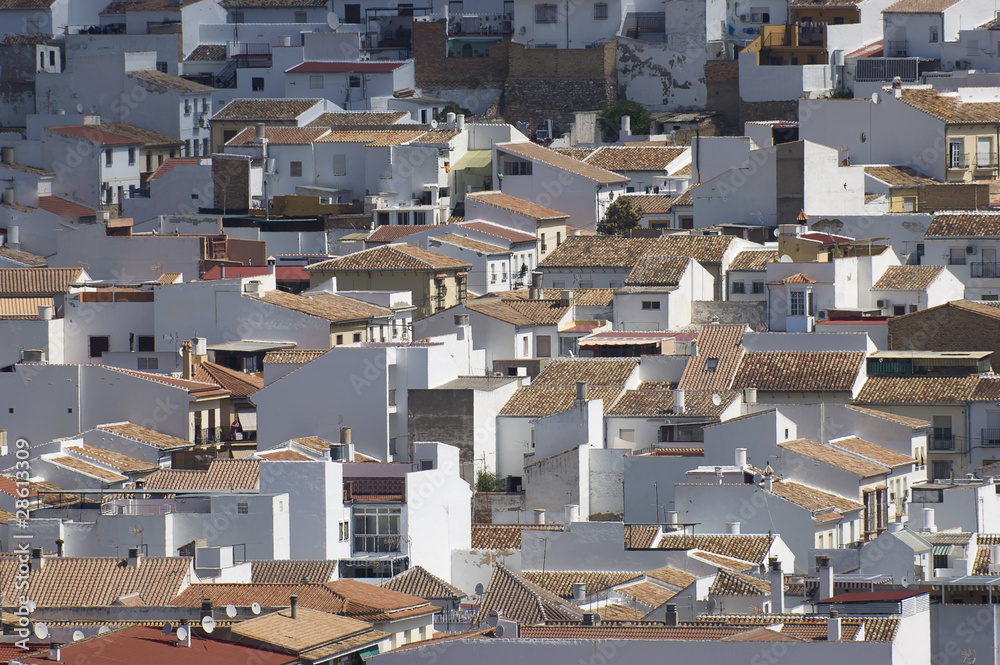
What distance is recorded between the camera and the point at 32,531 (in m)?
40.4

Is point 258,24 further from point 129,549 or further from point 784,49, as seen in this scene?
point 129,549

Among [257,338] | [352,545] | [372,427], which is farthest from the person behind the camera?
[257,338]

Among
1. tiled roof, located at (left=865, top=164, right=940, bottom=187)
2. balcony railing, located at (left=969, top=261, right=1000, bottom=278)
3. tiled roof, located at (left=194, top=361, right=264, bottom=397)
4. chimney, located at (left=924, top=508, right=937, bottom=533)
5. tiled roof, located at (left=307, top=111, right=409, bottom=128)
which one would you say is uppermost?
tiled roof, located at (left=307, top=111, right=409, bottom=128)

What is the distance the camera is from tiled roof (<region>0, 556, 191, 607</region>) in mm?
35625

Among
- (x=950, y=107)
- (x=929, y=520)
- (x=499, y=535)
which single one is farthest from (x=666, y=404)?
(x=950, y=107)

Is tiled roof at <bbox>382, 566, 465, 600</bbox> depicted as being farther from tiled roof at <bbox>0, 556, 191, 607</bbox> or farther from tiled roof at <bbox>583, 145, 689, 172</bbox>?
tiled roof at <bbox>583, 145, 689, 172</bbox>

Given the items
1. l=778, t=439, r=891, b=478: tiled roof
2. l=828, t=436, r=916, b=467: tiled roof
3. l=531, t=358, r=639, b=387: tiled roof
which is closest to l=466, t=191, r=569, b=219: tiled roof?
l=531, t=358, r=639, b=387: tiled roof

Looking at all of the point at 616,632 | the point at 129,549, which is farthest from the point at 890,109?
the point at 616,632

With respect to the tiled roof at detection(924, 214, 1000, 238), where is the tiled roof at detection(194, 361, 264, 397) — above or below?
below

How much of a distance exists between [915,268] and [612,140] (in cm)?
2240

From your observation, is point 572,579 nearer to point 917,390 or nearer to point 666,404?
point 666,404

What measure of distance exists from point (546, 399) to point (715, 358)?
11.5ft

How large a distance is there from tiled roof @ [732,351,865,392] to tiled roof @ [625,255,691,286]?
624 centimetres

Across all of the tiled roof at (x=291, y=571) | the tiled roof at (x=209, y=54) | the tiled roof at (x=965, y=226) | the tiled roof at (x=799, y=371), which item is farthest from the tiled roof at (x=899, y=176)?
the tiled roof at (x=291, y=571)
